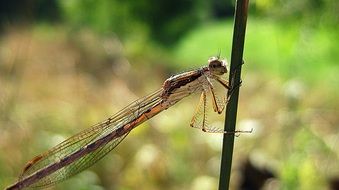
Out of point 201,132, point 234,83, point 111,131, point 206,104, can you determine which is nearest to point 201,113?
point 206,104

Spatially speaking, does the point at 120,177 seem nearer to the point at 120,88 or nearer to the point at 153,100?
the point at 120,88

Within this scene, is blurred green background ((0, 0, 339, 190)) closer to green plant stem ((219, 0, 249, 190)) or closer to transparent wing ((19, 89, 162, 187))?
transparent wing ((19, 89, 162, 187))

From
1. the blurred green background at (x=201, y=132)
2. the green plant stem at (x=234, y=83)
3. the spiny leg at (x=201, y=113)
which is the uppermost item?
the blurred green background at (x=201, y=132)

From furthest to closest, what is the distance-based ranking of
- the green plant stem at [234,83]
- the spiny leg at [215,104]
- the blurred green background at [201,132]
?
the blurred green background at [201,132]
the spiny leg at [215,104]
the green plant stem at [234,83]

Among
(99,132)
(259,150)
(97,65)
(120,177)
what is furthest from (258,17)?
(97,65)

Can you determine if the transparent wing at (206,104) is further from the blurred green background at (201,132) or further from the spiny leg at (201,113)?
the blurred green background at (201,132)

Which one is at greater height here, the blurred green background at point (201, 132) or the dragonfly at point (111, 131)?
the blurred green background at point (201, 132)

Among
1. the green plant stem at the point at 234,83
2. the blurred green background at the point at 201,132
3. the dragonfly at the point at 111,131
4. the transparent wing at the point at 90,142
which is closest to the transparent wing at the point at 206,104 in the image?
the dragonfly at the point at 111,131

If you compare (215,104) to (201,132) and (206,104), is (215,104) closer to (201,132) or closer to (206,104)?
(206,104)
